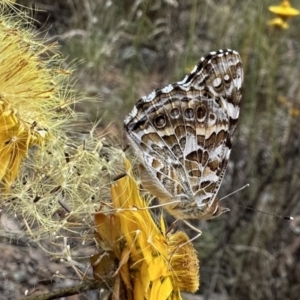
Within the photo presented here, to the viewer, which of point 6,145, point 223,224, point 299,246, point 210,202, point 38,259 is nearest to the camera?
point 6,145

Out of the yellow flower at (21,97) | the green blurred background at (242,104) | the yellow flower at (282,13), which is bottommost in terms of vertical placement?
the green blurred background at (242,104)

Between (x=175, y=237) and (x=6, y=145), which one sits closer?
(x=6, y=145)

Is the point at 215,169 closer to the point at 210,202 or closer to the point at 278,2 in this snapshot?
the point at 210,202

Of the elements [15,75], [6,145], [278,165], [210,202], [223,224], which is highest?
[15,75]

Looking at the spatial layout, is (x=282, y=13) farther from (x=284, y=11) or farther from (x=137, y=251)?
(x=137, y=251)

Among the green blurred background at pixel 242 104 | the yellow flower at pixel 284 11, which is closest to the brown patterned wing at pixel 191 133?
the green blurred background at pixel 242 104

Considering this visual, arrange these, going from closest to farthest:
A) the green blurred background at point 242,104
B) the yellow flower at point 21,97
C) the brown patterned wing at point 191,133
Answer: the yellow flower at point 21,97
the brown patterned wing at point 191,133
the green blurred background at point 242,104

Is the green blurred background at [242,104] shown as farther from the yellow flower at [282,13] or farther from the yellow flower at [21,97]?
the yellow flower at [21,97]

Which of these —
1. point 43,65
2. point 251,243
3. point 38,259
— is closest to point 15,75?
point 43,65
